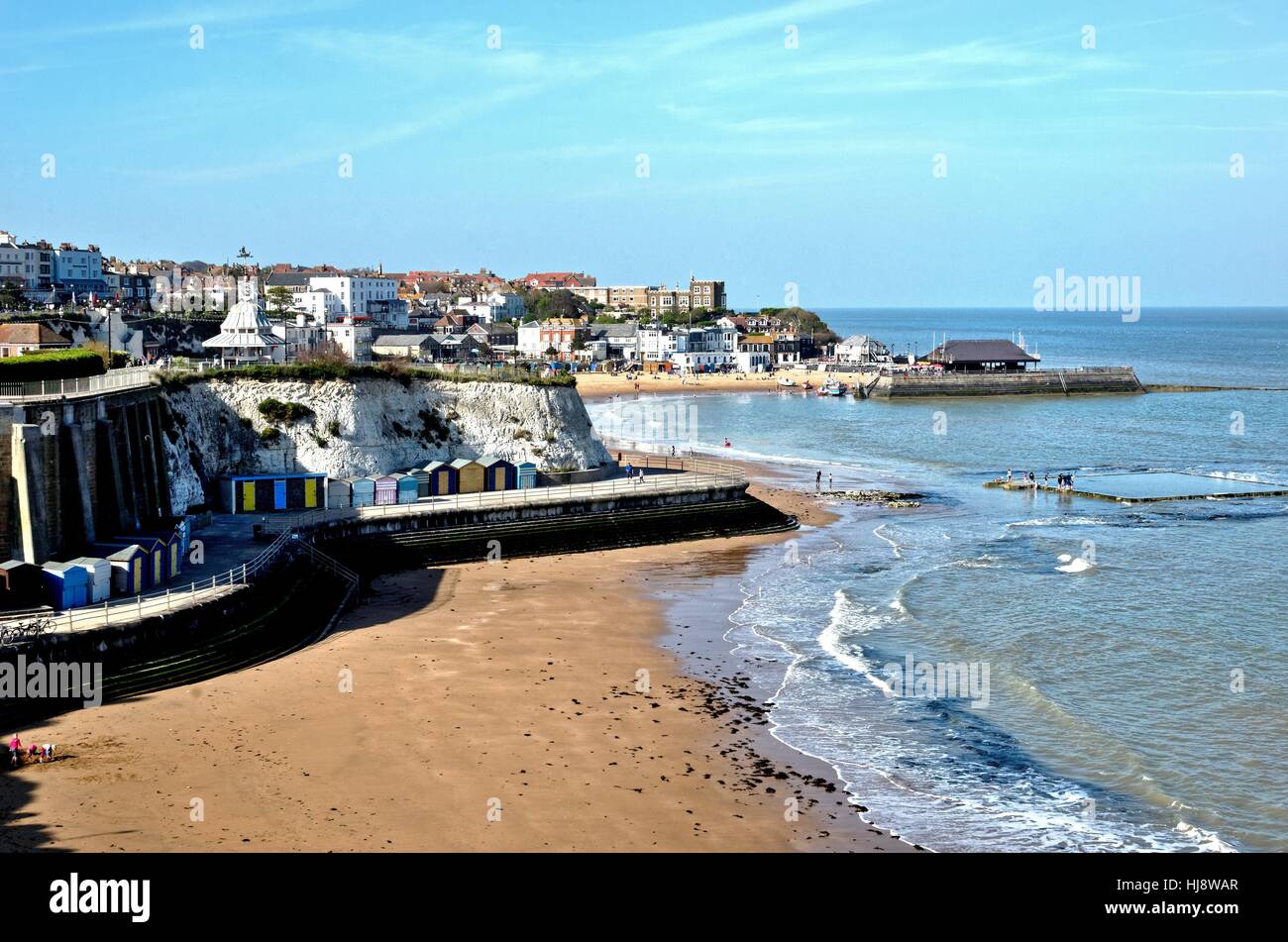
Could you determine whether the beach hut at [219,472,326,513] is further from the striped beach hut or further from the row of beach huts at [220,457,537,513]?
the striped beach hut

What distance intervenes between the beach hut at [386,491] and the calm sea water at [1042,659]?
13725 mm

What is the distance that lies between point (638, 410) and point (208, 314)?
37162 mm

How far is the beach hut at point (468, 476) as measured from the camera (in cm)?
4828

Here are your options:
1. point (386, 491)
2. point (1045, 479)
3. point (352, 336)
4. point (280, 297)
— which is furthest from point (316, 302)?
point (386, 491)

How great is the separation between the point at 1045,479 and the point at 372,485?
116 feet

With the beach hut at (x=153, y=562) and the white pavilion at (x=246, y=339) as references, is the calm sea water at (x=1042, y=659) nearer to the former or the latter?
the beach hut at (x=153, y=562)

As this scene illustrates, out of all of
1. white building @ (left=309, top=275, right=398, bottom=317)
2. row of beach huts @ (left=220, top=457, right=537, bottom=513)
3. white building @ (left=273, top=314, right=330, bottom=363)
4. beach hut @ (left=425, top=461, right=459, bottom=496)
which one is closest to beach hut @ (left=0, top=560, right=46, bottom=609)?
row of beach huts @ (left=220, top=457, right=537, bottom=513)

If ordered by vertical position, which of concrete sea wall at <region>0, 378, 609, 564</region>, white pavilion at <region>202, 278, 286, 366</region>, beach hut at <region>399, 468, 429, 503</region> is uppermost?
white pavilion at <region>202, 278, 286, 366</region>

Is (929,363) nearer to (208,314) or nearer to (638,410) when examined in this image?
(638,410)

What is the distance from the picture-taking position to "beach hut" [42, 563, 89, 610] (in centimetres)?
2875

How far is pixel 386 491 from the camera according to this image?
45.8m

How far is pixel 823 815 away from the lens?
71.9 feet

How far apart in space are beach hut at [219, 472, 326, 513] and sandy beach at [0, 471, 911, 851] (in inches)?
455
